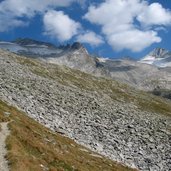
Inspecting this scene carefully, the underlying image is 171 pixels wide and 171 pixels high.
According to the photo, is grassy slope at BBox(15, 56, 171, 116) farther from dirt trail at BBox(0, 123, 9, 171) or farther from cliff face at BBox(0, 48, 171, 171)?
dirt trail at BBox(0, 123, 9, 171)

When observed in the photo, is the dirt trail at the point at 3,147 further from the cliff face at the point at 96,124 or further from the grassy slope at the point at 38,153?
the cliff face at the point at 96,124

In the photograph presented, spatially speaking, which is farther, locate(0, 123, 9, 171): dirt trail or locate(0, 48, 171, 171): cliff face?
locate(0, 48, 171, 171): cliff face

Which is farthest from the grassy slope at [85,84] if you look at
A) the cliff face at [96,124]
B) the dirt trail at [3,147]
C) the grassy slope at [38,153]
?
the dirt trail at [3,147]

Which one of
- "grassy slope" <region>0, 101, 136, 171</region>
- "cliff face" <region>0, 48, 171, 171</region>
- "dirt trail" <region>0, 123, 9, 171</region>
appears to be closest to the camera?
"dirt trail" <region>0, 123, 9, 171</region>

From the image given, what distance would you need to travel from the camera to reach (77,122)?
2453 inches

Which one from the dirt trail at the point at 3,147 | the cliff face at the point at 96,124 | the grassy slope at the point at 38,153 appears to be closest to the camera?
the dirt trail at the point at 3,147

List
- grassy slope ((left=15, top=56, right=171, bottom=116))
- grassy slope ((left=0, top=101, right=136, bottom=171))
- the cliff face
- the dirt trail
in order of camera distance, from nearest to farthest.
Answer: the dirt trail < grassy slope ((left=0, top=101, right=136, bottom=171)) < the cliff face < grassy slope ((left=15, top=56, right=171, bottom=116))

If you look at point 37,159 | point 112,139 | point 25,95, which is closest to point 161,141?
point 112,139

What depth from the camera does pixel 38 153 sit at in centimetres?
3534

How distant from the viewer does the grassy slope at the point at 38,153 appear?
30.9 m

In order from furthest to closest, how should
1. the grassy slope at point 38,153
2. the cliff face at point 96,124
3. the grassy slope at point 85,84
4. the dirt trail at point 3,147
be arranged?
the grassy slope at point 85,84, the cliff face at point 96,124, the grassy slope at point 38,153, the dirt trail at point 3,147

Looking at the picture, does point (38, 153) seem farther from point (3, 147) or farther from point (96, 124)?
point (96, 124)

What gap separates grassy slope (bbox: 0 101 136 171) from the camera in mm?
30922

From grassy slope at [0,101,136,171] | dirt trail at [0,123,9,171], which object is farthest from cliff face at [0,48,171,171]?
dirt trail at [0,123,9,171]
